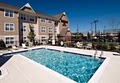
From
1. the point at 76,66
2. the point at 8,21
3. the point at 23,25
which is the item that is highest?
the point at 8,21

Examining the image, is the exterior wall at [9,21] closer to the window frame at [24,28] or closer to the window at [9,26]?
the window at [9,26]

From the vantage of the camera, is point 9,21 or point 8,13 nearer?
point 8,13

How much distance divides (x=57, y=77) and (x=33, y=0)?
2693 cm

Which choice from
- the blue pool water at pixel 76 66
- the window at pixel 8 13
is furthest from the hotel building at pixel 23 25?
the blue pool water at pixel 76 66

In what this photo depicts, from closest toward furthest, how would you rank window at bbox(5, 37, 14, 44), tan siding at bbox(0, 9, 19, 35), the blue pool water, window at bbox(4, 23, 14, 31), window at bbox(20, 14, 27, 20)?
the blue pool water → tan siding at bbox(0, 9, 19, 35) → window at bbox(4, 23, 14, 31) → window at bbox(5, 37, 14, 44) → window at bbox(20, 14, 27, 20)

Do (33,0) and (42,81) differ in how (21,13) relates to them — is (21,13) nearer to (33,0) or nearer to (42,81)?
(33,0)

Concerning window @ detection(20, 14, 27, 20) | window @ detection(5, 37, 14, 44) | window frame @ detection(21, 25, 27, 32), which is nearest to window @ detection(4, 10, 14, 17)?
window @ detection(20, 14, 27, 20)

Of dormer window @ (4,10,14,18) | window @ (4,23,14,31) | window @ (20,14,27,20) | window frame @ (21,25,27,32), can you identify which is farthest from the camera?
window frame @ (21,25,27,32)

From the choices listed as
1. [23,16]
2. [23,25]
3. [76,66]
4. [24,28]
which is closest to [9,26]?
[23,25]

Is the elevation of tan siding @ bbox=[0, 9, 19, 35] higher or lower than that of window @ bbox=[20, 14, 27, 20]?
lower

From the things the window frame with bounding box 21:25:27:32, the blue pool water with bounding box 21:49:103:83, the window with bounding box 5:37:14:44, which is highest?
the window frame with bounding box 21:25:27:32

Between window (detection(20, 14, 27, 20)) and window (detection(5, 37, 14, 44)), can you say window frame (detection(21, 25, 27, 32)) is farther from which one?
window (detection(5, 37, 14, 44))

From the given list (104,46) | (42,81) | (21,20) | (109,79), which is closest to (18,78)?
(42,81)

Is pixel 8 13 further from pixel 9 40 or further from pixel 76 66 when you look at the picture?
pixel 76 66
